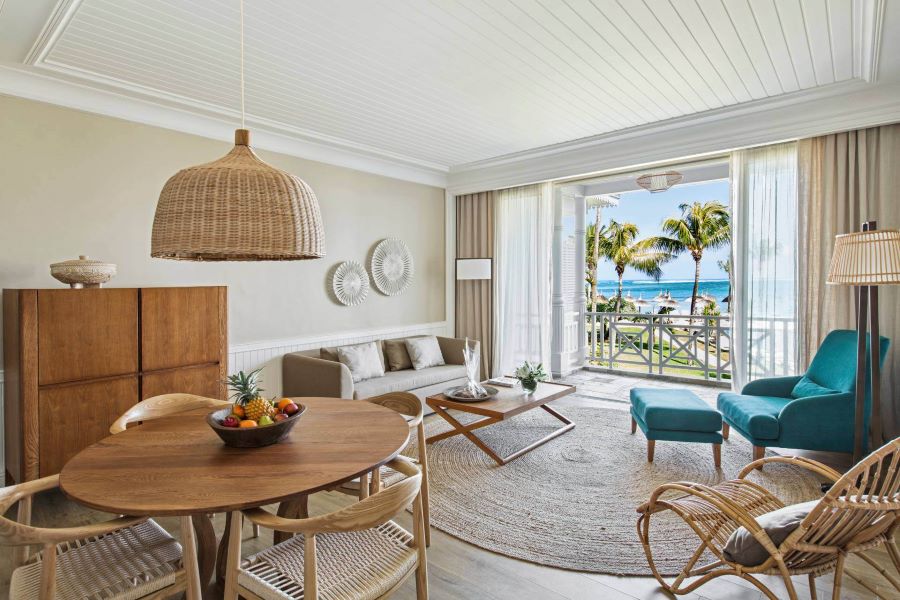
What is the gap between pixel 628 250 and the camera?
10859 millimetres

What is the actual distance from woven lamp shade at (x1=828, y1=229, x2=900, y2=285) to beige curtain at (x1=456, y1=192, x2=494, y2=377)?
3.80 metres

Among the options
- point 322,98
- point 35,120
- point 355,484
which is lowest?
point 355,484

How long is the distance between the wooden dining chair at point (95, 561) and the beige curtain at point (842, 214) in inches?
184

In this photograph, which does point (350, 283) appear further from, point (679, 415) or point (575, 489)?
point (679, 415)

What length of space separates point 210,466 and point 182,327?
2020 millimetres

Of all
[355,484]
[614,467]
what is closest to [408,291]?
[614,467]

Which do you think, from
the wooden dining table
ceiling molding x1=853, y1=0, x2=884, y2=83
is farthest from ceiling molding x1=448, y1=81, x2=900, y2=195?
the wooden dining table

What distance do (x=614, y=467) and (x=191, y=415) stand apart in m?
2.78

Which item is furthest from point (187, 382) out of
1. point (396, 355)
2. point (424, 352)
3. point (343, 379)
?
point (424, 352)

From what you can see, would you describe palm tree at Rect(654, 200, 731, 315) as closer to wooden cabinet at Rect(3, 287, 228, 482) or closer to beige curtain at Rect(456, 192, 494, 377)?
beige curtain at Rect(456, 192, 494, 377)

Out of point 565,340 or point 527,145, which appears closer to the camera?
point 527,145

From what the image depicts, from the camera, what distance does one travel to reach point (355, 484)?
7.89 ft

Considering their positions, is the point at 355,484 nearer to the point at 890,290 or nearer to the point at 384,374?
the point at 384,374

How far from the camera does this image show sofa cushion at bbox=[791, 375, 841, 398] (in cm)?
346
